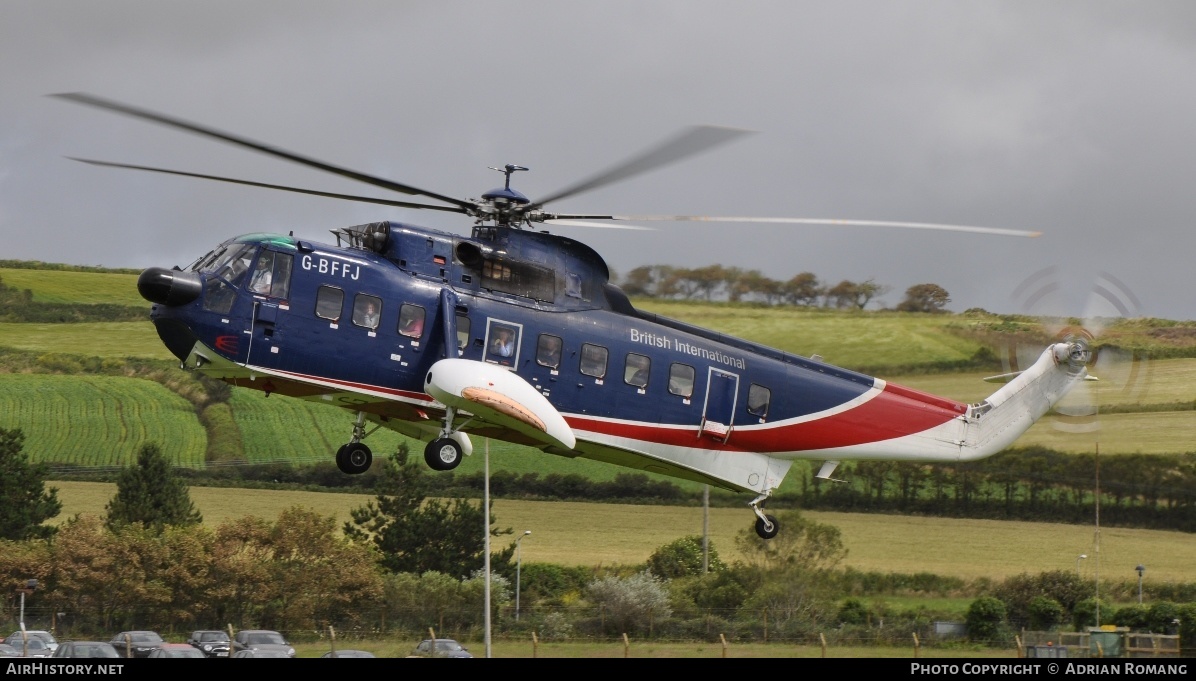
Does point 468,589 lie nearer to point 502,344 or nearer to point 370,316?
point 502,344

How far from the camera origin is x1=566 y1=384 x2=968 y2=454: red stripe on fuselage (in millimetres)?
21078

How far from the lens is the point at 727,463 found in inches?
869

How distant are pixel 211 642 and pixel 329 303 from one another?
71.9ft

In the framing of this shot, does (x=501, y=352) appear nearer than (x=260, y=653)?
Yes

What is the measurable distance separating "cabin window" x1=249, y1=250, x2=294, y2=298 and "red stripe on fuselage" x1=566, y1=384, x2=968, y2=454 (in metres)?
4.96

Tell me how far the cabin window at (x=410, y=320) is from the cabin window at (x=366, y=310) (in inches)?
13.1

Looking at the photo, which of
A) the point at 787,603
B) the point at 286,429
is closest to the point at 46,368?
the point at 286,429

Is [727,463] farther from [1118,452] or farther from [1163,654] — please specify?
[1118,452]

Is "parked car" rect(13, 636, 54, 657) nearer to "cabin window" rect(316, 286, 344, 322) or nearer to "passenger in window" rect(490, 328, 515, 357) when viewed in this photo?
"cabin window" rect(316, 286, 344, 322)

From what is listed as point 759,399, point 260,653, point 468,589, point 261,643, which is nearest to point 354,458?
point 759,399

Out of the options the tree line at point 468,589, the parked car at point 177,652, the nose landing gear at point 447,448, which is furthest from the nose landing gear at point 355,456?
the tree line at point 468,589

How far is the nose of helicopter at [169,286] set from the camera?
18.3 metres

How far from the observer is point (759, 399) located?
22.0 meters
